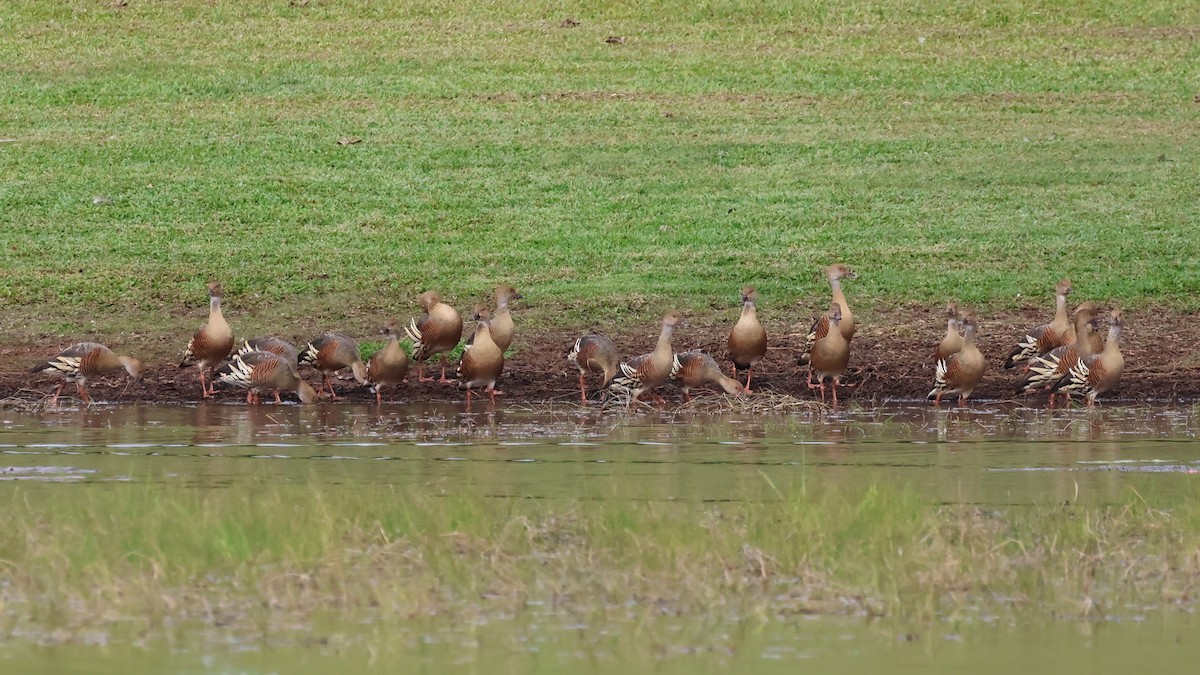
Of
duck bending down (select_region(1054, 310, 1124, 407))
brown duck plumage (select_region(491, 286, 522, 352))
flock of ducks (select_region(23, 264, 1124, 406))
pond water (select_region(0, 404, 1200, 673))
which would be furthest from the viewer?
brown duck plumage (select_region(491, 286, 522, 352))

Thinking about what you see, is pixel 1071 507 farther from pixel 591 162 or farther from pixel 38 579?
pixel 591 162

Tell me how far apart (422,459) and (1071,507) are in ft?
12.8

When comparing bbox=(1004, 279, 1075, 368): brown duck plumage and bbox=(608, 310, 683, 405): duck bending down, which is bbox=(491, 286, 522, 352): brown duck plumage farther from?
bbox=(1004, 279, 1075, 368): brown duck plumage

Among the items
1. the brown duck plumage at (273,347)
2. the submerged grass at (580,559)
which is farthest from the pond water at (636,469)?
the brown duck plumage at (273,347)

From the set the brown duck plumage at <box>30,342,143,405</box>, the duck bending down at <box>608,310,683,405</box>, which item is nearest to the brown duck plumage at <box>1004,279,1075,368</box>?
the duck bending down at <box>608,310,683,405</box>

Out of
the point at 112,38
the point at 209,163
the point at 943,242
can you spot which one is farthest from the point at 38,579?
the point at 112,38

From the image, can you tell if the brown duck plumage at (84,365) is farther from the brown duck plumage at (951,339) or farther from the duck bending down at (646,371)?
the brown duck plumage at (951,339)

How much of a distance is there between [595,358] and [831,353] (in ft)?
5.80

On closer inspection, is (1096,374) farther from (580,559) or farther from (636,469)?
(580,559)

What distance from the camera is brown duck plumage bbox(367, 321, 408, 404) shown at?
49.9 feet

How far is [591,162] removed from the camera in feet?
77.3

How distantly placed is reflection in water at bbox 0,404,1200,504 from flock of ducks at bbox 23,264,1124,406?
0.96 ft

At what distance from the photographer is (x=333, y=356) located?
1552cm

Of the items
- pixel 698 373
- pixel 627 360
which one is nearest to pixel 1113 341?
pixel 698 373
